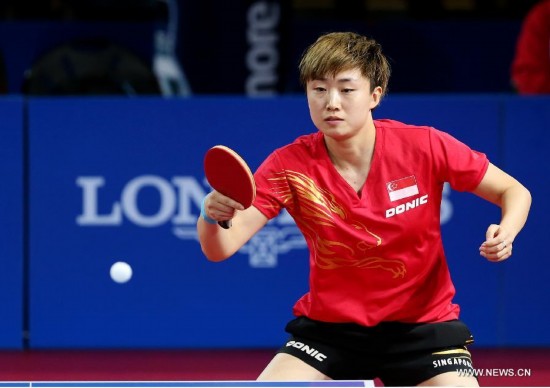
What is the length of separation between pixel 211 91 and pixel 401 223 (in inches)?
172

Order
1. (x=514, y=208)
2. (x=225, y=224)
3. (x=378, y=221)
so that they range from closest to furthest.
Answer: (x=225, y=224), (x=514, y=208), (x=378, y=221)

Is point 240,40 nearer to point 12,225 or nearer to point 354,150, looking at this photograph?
point 12,225

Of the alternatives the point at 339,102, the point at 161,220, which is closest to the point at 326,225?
the point at 339,102

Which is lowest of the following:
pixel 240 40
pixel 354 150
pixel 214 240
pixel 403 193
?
pixel 214 240

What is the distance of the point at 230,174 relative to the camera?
3152 millimetres

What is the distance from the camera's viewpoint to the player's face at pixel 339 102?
11.6ft

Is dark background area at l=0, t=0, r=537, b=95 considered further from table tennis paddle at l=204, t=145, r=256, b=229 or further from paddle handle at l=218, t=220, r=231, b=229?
table tennis paddle at l=204, t=145, r=256, b=229

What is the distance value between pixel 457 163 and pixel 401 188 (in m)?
0.19

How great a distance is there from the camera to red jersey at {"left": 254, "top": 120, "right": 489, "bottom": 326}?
3646 mm

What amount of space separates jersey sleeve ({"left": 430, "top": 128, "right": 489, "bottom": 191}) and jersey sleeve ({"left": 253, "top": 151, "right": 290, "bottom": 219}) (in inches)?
18.3


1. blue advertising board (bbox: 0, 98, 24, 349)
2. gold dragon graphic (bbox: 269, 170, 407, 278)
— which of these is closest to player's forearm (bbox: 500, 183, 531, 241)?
gold dragon graphic (bbox: 269, 170, 407, 278)

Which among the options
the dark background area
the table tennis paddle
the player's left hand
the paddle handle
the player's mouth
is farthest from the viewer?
the dark background area

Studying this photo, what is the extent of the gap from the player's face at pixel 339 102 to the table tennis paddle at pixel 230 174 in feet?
1.53

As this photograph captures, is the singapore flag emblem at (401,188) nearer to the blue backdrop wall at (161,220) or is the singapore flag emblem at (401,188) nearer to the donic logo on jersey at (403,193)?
the donic logo on jersey at (403,193)
